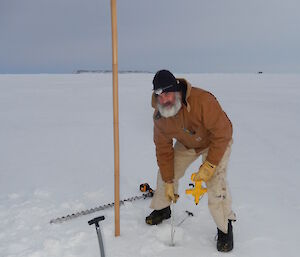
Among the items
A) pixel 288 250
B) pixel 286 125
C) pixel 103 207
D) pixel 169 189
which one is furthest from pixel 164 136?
pixel 286 125

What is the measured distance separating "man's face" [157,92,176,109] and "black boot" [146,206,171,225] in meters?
1.38

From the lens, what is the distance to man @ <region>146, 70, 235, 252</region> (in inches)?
113

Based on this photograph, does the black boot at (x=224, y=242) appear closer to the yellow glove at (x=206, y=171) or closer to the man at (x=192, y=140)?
the man at (x=192, y=140)

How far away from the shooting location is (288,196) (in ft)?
14.5

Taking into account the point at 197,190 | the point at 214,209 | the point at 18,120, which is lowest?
the point at 18,120

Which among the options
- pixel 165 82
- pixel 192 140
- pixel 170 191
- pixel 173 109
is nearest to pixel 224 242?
pixel 170 191

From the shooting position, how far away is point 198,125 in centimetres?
301

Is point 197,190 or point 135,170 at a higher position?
point 197,190

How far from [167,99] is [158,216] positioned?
4.78 feet

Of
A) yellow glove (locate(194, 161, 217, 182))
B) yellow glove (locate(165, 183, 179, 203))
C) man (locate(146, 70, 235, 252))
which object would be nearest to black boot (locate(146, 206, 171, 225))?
man (locate(146, 70, 235, 252))

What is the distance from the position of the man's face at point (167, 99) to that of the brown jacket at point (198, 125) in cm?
11

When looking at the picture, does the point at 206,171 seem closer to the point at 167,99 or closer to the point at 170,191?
the point at 170,191

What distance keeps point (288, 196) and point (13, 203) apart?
3.48 meters

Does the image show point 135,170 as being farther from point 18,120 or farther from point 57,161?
point 18,120
